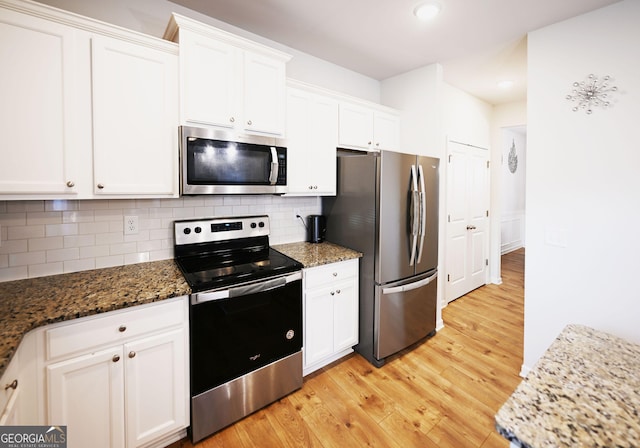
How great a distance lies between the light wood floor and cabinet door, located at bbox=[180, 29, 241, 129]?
1.97 meters

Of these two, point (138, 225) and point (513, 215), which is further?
point (513, 215)

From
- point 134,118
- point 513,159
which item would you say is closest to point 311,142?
point 134,118

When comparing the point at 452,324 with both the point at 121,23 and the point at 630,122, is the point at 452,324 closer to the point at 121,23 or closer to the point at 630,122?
the point at 630,122

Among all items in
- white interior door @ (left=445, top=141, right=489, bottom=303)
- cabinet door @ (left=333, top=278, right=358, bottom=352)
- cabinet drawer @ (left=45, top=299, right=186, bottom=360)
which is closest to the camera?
cabinet drawer @ (left=45, top=299, right=186, bottom=360)


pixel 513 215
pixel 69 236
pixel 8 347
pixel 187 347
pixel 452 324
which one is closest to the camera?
pixel 8 347

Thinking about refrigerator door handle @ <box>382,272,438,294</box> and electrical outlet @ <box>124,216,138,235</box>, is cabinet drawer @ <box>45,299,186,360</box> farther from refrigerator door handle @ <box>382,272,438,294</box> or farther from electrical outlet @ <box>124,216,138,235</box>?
refrigerator door handle @ <box>382,272,438,294</box>

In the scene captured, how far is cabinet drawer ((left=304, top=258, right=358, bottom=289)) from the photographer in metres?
2.12

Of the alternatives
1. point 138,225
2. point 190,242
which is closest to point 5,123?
point 138,225

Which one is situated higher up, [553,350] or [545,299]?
[553,350]

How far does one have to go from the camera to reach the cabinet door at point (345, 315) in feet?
7.63

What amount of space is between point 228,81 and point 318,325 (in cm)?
187

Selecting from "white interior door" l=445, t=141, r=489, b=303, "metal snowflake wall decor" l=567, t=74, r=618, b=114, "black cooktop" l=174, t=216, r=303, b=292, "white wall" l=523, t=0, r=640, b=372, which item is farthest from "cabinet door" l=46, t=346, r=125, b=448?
"white interior door" l=445, t=141, r=489, b=303

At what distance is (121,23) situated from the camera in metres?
1.82

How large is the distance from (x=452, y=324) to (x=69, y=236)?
3.50 meters
